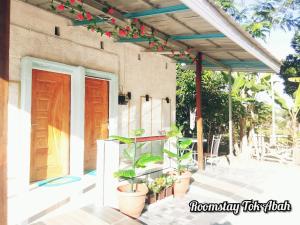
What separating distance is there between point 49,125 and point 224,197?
3.91 meters

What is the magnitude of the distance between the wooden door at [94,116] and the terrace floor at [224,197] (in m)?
2.58

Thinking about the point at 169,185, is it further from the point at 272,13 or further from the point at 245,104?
the point at 272,13

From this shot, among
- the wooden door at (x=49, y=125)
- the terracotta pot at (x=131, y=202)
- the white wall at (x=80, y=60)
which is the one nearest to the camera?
the terracotta pot at (x=131, y=202)

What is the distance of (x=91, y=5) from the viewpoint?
481 centimetres

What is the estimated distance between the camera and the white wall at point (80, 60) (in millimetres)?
5066

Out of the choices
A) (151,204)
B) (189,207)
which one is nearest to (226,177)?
(189,207)

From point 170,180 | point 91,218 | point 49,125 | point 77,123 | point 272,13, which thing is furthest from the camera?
point 272,13

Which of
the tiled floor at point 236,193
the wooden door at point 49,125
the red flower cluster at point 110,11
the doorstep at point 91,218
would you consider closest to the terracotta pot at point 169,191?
the tiled floor at point 236,193

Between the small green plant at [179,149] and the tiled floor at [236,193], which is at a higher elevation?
the small green plant at [179,149]

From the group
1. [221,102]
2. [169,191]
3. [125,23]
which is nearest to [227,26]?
[125,23]

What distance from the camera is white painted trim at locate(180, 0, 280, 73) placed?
3879 millimetres

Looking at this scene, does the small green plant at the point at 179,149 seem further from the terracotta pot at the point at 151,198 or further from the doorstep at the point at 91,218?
the doorstep at the point at 91,218

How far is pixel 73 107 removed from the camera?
248 inches

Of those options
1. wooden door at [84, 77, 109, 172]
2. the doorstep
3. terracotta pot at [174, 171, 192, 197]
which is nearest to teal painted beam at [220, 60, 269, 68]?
wooden door at [84, 77, 109, 172]
